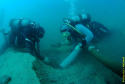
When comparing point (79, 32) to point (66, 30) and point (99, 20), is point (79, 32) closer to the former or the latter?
point (66, 30)

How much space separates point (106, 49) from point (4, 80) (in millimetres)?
4252

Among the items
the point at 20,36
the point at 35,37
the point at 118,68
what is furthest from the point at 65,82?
the point at 20,36

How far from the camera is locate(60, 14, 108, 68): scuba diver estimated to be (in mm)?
3604

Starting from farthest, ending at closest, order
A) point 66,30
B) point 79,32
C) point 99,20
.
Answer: point 99,20 → point 66,30 → point 79,32

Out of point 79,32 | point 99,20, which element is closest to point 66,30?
point 79,32

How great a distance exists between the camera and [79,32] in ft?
12.8

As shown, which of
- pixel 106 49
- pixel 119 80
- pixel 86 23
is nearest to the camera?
pixel 119 80

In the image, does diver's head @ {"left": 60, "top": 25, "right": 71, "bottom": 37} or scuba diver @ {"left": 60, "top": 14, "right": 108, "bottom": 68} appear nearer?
scuba diver @ {"left": 60, "top": 14, "right": 108, "bottom": 68}

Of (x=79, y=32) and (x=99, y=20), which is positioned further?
(x=99, y=20)

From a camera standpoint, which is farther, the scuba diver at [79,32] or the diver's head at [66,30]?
the diver's head at [66,30]

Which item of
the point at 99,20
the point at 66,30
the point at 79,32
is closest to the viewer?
the point at 79,32

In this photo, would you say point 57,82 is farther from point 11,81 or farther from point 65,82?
point 11,81

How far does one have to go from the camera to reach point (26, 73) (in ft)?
6.96

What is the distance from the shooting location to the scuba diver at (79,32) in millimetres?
3604
